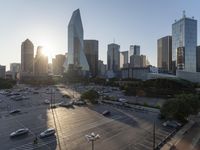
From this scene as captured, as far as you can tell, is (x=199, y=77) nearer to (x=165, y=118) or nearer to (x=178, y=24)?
(x=178, y=24)

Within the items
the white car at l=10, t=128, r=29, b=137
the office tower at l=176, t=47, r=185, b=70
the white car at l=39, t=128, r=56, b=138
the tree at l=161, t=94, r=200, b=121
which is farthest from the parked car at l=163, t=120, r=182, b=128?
the office tower at l=176, t=47, r=185, b=70

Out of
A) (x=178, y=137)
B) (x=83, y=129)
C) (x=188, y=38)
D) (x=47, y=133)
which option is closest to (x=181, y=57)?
(x=188, y=38)

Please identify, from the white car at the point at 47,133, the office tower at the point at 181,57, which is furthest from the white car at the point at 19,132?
the office tower at the point at 181,57

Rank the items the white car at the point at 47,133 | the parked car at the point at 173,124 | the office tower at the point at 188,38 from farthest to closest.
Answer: the office tower at the point at 188,38
the parked car at the point at 173,124
the white car at the point at 47,133

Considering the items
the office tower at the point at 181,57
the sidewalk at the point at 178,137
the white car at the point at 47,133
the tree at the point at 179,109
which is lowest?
the sidewalk at the point at 178,137

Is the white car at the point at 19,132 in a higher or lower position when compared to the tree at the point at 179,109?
lower

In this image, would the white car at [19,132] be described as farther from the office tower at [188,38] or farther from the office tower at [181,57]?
the office tower at [188,38]

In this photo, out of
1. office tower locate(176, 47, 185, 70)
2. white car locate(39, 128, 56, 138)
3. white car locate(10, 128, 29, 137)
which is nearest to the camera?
white car locate(39, 128, 56, 138)

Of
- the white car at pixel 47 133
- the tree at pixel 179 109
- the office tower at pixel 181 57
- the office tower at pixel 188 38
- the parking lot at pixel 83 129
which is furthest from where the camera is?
the office tower at pixel 181 57

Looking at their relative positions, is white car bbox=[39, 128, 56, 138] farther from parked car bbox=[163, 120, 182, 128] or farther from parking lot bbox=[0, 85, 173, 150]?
parked car bbox=[163, 120, 182, 128]
